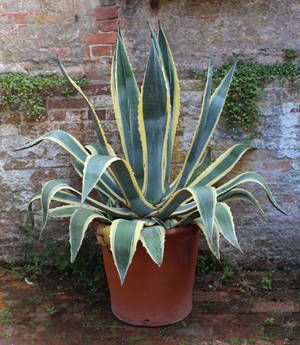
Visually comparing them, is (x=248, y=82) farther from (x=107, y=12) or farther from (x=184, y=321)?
(x=184, y=321)

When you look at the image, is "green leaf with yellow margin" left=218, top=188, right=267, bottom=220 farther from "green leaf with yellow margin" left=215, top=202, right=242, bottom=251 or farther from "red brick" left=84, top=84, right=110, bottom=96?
"red brick" left=84, top=84, right=110, bottom=96

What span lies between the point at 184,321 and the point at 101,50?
5.29ft

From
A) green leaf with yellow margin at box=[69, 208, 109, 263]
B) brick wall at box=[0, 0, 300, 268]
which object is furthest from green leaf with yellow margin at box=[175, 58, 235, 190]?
green leaf with yellow margin at box=[69, 208, 109, 263]

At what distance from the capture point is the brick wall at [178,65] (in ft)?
8.15

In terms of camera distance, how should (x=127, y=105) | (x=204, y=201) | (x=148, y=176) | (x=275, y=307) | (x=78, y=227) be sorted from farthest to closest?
(x=275, y=307)
(x=127, y=105)
(x=148, y=176)
(x=78, y=227)
(x=204, y=201)

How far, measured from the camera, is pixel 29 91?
2.54m

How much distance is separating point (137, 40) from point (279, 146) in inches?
42.0

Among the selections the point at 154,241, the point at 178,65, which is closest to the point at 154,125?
the point at 154,241

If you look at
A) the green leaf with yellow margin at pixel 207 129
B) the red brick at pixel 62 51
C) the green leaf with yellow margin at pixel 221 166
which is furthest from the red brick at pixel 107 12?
the green leaf with yellow margin at pixel 221 166

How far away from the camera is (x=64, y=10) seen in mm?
2518

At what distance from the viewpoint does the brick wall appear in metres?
2.48

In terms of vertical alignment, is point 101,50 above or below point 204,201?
above

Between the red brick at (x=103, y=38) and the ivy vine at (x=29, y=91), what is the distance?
232 millimetres

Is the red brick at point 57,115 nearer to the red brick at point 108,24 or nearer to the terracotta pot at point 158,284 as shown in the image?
the red brick at point 108,24
